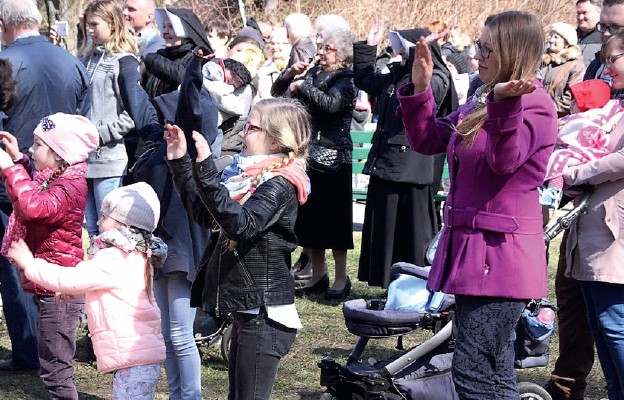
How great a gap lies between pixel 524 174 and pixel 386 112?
3857 mm

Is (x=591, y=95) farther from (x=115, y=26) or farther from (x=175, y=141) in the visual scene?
(x=115, y=26)

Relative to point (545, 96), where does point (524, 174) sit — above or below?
below

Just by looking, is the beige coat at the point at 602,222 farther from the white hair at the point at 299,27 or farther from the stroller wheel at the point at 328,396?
the white hair at the point at 299,27

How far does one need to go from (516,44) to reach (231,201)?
1.19 m

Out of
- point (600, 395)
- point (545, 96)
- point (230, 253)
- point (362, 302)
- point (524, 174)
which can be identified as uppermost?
point (545, 96)

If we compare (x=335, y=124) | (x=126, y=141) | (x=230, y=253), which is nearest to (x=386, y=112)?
(x=335, y=124)

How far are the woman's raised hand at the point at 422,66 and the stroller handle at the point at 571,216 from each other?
1.05 metres

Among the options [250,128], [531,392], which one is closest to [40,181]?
[250,128]

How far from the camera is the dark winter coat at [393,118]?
7.53 m

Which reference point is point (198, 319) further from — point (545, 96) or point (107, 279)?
point (545, 96)

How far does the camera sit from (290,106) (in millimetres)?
4195

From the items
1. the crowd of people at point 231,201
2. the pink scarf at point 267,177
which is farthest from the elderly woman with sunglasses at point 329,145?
the pink scarf at point 267,177

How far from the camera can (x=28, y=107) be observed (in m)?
6.07

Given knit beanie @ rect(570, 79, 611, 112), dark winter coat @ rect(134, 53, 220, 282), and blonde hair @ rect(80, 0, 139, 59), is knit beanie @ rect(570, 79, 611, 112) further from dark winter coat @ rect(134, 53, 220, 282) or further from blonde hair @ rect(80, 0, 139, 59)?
blonde hair @ rect(80, 0, 139, 59)
